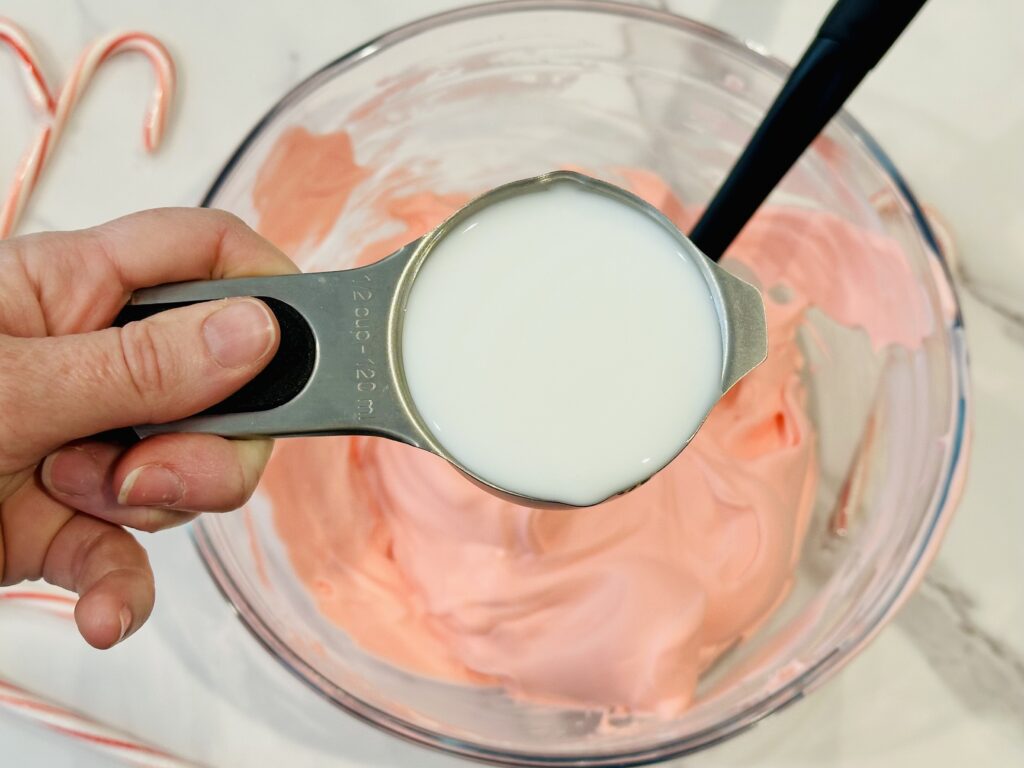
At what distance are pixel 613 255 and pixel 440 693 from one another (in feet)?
1.73

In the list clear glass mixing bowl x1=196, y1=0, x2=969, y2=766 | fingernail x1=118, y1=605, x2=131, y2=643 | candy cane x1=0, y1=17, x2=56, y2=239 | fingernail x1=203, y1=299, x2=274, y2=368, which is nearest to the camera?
fingernail x1=203, y1=299, x2=274, y2=368

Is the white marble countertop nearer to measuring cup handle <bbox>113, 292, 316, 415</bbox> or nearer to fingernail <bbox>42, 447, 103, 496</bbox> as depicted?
fingernail <bbox>42, 447, 103, 496</bbox>

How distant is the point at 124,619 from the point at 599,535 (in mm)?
466

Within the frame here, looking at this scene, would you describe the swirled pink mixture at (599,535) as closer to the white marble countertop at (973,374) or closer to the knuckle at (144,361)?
the white marble countertop at (973,374)

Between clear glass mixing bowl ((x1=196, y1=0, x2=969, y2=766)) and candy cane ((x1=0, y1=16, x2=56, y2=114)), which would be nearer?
clear glass mixing bowl ((x1=196, y1=0, x2=969, y2=766))

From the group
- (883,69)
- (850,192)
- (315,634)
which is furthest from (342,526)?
(883,69)

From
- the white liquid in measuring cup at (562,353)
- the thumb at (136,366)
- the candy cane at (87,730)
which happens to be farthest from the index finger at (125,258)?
the candy cane at (87,730)

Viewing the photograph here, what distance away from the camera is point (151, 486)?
673 millimetres

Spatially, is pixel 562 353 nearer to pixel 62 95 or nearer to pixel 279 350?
pixel 279 350

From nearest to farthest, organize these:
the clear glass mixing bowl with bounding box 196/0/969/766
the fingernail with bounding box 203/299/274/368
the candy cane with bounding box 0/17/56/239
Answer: the fingernail with bounding box 203/299/274/368, the clear glass mixing bowl with bounding box 196/0/969/766, the candy cane with bounding box 0/17/56/239

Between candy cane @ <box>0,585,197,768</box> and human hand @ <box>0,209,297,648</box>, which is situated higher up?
human hand @ <box>0,209,297,648</box>

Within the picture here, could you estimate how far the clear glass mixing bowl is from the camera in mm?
831

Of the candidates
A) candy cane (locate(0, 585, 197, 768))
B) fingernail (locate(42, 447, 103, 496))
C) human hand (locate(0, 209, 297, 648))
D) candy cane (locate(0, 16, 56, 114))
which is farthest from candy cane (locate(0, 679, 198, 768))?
candy cane (locate(0, 16, 56, 114))

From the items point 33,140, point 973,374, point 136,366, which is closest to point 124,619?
point 136,366
